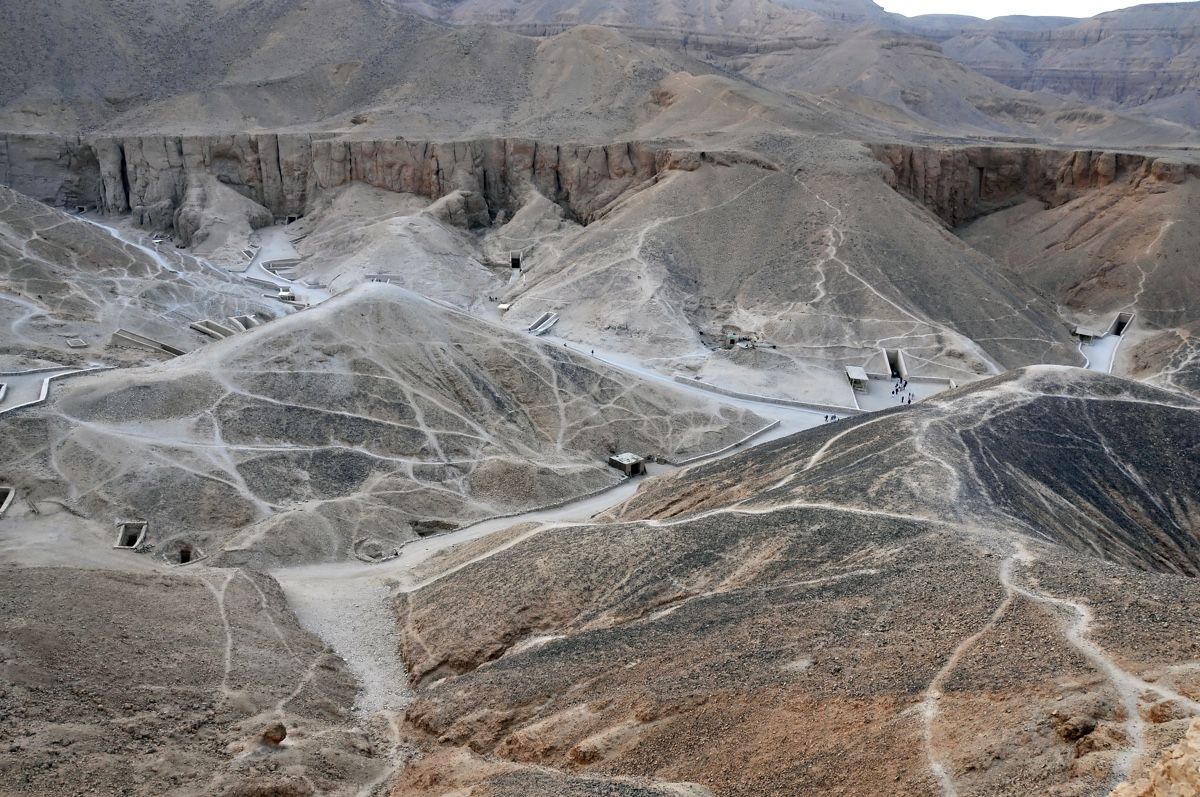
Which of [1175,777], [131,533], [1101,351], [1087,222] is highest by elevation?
[1175,777]

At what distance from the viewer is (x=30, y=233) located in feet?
158

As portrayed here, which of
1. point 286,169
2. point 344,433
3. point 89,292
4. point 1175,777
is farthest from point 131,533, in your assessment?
point 286,169

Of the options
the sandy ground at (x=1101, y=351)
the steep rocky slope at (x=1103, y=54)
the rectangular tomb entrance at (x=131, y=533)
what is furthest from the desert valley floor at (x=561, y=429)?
the steep rocky slope at (x=1103, y=54)

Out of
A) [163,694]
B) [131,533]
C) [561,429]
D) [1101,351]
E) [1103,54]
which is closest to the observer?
[163,694]

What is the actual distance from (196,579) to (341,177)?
5197 centimetres

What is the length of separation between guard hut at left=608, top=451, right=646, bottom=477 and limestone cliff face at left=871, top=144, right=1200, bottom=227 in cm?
3554

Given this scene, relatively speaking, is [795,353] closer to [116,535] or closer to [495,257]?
[495,257]

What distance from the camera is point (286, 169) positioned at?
231 feet

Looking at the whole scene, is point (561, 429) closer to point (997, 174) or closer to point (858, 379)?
point (858, 379)

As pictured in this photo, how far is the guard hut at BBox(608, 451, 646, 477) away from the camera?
35125mm

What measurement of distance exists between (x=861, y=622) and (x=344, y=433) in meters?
20.7

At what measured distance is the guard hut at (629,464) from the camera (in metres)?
35.1

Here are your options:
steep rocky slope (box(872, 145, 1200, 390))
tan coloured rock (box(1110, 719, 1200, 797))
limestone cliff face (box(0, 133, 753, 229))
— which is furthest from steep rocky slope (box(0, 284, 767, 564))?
limestone cliff face (box(0, 133, 753, 229))

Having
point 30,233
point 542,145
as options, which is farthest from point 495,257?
point 30,233
